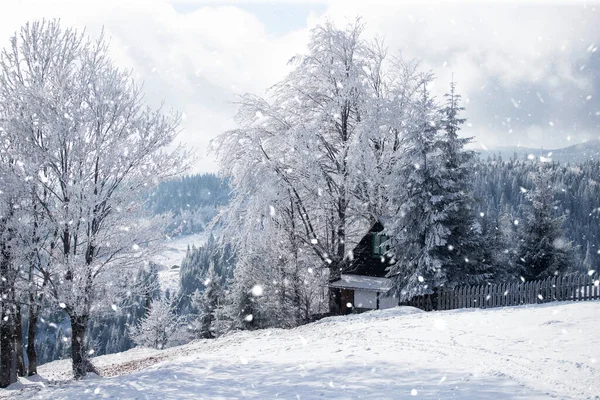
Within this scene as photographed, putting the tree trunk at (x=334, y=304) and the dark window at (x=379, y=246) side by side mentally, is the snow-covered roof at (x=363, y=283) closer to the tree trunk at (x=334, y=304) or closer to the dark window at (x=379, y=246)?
the tree trunk at (x=334, y=304)

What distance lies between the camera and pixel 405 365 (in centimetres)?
928

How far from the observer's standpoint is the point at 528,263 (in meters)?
31.5

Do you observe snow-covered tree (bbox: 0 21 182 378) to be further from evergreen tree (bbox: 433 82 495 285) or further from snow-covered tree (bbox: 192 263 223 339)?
snow-covered tree (bbox: 192 263 223 339)

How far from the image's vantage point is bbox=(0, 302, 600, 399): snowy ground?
7.85 metres

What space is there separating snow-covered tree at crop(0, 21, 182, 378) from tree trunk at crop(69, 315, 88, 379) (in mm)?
28

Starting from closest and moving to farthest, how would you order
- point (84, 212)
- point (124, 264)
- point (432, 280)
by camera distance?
point (84, 212)
point (124, 264)
point (432, 280)

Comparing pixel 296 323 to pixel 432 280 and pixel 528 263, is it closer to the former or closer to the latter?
pixel 432 280

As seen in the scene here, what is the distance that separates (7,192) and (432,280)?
663 inches

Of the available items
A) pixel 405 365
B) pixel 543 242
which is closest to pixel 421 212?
pixel 405 365

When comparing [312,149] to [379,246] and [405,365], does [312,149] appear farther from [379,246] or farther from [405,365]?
[405,365]

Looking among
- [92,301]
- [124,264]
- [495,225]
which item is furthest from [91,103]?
[495,225]

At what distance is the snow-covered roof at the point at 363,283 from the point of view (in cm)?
2395

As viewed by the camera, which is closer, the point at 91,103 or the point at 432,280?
the point at 91,103

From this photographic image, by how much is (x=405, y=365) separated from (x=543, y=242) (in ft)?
85.4
